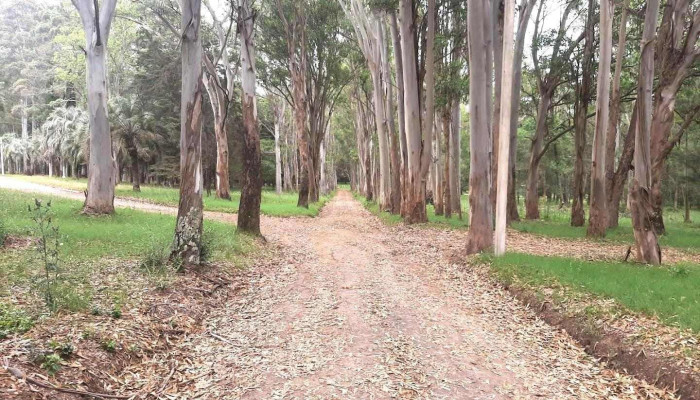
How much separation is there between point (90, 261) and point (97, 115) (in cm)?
750

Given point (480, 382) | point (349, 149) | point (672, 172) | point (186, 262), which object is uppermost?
point (349, 149)

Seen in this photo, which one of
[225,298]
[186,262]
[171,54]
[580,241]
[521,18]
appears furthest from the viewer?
[171,54]

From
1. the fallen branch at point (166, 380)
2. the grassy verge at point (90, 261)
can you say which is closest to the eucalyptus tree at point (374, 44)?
the grassy verge at point (90, 261)

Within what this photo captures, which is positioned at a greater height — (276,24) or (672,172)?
(276,24)

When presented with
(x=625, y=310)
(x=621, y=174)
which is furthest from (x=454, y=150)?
(x=625, y=310)

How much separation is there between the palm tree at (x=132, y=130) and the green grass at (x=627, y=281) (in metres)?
25.4

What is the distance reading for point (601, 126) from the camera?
13602 millimetres

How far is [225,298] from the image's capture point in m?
7.05

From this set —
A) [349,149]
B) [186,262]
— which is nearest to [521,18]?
[186,262]

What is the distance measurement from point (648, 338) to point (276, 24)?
23334 millimetres

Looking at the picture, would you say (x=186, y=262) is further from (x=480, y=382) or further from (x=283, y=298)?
(x=480, y=382)

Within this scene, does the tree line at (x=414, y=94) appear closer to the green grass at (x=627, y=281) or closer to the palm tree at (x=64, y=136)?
the palm tree at (x=64, y=136)

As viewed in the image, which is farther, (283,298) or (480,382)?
(283,298)

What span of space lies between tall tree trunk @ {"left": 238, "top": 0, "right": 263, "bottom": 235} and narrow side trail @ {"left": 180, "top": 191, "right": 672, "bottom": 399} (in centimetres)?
319
